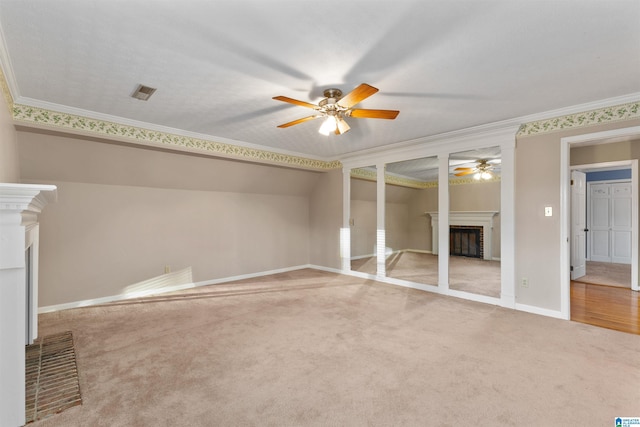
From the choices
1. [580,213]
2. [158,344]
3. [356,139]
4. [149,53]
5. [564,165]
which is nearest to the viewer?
[149,53]

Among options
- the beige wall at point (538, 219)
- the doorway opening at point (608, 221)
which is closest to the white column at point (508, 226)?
the beige wall at point (538, 219)

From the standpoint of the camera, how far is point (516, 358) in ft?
7.91

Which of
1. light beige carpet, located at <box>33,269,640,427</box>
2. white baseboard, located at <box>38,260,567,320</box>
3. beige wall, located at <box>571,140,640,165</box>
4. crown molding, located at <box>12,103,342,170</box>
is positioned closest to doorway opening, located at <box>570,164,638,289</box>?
beige wall, located at <box>571,140,640,165</box>

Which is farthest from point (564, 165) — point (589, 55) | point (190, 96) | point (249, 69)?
point (190, 96)

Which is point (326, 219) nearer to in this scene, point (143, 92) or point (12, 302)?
point (143, 92)

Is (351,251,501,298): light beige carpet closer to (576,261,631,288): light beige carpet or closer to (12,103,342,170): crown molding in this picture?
(576,261,631,288): light beige carpet

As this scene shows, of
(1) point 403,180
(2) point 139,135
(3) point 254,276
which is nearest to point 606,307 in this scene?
(1) point 403,180

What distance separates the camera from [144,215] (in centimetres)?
431

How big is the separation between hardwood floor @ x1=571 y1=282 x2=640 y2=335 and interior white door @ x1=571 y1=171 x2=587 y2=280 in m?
→ 0.57

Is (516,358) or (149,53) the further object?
(516,358)

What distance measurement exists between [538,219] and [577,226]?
103 inches

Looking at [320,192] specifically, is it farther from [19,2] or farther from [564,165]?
[19,2]

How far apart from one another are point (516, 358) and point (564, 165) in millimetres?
2300

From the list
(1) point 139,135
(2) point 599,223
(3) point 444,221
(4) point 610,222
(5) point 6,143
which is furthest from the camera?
(2) point 599,223
